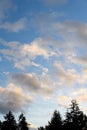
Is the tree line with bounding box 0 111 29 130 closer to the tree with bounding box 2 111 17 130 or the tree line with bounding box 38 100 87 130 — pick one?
the tree with bounding box 2 111 17 130

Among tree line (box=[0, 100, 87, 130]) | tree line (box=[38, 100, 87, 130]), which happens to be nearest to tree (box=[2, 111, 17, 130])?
tree line (box=[0, 100, 87, 130])

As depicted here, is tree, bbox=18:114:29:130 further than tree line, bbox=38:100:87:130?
Yes

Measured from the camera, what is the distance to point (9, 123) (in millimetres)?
96000

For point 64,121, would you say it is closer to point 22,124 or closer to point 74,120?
point 74,120

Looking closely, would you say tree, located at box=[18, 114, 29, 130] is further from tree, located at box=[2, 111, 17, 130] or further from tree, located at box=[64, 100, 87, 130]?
tree, located at box=[64, 100, 87, 130]

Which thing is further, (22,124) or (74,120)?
(22,124)

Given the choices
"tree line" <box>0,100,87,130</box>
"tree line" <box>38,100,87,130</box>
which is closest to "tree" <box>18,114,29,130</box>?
"tree line" <box>0,100,87,130</box>

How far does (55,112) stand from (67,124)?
34.8 ft

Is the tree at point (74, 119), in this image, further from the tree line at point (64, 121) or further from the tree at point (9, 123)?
the tree at point (9, 123)

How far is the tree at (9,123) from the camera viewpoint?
9531 cm

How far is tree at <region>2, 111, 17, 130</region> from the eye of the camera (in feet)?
313

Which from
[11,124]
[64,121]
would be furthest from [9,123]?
[64,121]

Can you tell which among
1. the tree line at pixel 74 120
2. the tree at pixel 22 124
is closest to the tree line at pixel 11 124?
the tree at pixel 22 124

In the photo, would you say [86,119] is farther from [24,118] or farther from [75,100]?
[24,118]
